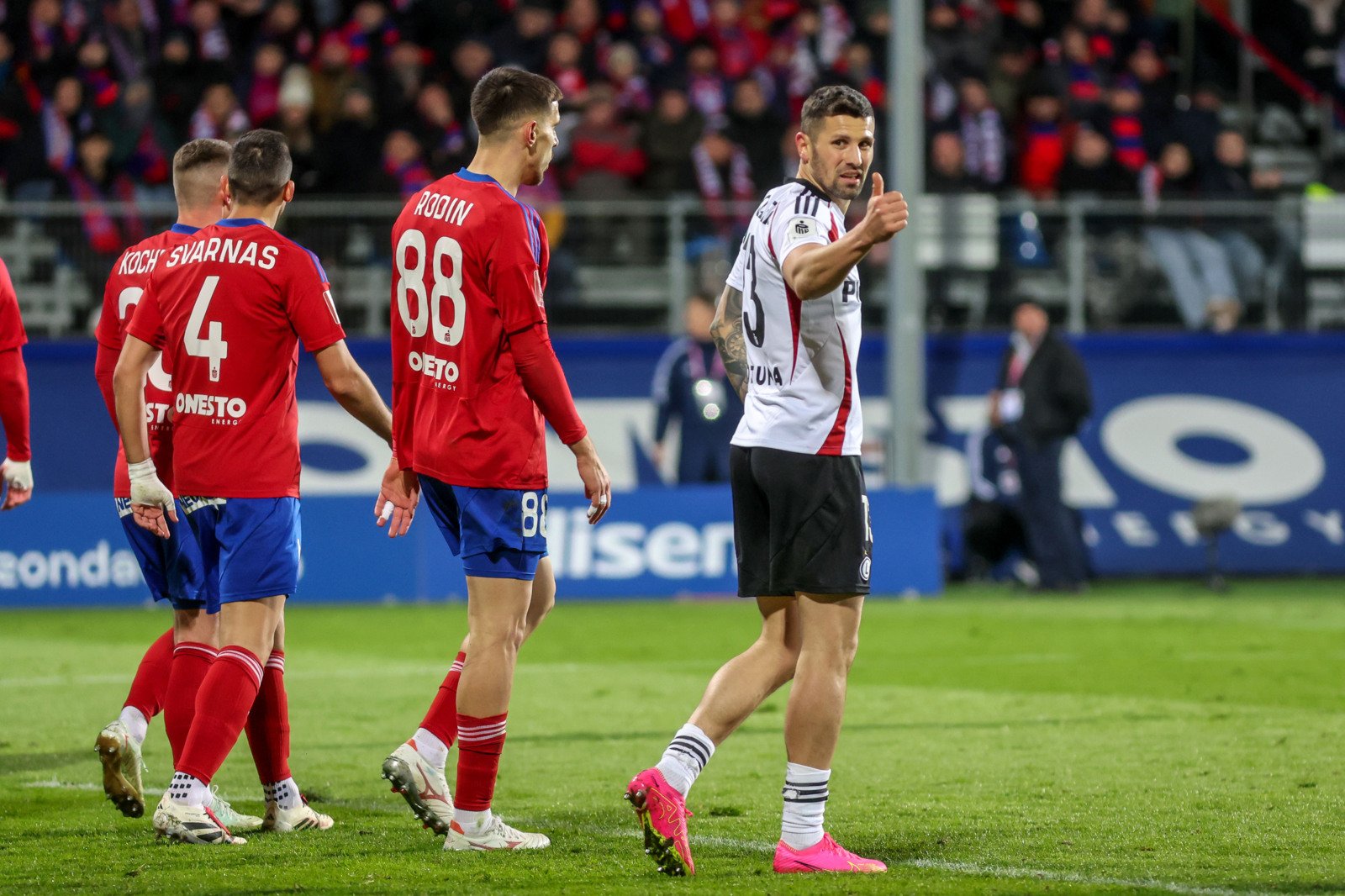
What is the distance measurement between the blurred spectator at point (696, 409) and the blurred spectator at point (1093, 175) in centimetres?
499

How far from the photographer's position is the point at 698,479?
16.0 metres

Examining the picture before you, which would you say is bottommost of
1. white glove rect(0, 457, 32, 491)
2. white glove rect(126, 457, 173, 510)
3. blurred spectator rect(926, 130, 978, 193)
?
white glove rect(0, 457, 32, 491)

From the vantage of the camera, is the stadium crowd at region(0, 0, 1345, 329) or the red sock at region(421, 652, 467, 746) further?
the stadium crowd at region(0, 0, 1345, 329)

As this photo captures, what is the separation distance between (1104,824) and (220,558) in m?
3.00

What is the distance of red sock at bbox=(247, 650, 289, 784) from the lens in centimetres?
623

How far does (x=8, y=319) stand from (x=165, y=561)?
4.81 ft

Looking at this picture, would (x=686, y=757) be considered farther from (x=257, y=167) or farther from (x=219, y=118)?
(x=219, y=118)

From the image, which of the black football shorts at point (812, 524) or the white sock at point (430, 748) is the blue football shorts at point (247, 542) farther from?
the black football shorts at point (812, 524)

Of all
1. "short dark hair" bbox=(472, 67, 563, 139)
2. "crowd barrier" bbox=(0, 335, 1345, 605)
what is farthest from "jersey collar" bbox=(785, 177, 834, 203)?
"crowd barrier" bbox=(0, 335, 1345, 605)

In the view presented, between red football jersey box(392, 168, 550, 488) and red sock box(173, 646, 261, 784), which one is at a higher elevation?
red football jersey box(392, 168, 550, 488)

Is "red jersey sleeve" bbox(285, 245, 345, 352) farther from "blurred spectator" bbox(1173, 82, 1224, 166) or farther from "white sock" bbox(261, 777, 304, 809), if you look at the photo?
"blurred spectator" bbox(1173, 82, 1224, 166)

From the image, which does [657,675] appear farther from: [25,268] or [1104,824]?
[25,268]

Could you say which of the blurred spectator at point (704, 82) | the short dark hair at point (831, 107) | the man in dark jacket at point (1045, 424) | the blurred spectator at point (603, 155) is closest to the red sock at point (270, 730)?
the short dark hair at point (831, 107)

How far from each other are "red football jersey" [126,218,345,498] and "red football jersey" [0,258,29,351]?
1.45 metres
